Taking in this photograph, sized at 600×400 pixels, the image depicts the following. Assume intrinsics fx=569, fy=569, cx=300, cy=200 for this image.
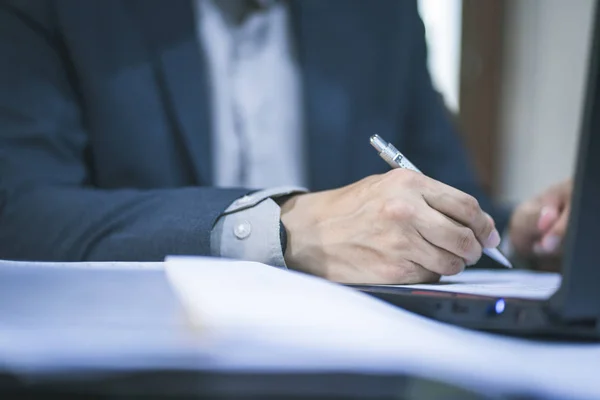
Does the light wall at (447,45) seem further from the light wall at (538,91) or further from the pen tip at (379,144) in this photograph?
the pen tip at (379,144)

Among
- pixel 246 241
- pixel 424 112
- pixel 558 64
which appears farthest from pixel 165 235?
pixel 558 64

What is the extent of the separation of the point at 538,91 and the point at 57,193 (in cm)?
131

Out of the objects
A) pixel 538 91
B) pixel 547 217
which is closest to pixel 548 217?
pixel 547 217

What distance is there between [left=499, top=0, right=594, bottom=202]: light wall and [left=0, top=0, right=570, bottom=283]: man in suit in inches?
24.0

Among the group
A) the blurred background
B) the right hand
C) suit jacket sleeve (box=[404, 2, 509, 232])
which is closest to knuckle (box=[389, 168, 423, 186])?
the right hand

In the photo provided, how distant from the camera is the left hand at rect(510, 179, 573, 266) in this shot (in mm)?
573

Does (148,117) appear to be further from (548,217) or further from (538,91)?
(538,91)

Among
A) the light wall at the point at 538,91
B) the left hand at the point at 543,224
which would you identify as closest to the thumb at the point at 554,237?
the left hand at the point at 543,224

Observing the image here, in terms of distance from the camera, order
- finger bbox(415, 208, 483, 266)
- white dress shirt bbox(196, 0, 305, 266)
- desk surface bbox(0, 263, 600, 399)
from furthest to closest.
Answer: white dress shirt bbox(196, 0, 305, 266)
finger bbox(415, 208, 483, 266)
desk surface bbox(0, 263, 600, 399)

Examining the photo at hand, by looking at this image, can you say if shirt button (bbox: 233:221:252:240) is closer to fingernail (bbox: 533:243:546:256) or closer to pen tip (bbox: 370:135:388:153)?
pen tip (bbox: 370:135:388:153)

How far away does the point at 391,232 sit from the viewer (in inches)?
15.1

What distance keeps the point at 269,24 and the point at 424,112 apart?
0.26 meters

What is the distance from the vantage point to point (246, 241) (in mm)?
399

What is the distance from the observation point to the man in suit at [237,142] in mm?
400
